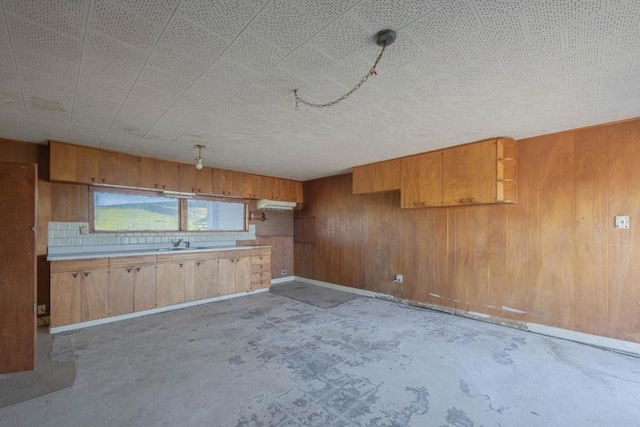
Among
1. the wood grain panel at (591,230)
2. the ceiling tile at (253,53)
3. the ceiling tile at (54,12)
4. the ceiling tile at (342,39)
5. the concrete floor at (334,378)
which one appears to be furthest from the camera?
the wood grain panel at (591,230)

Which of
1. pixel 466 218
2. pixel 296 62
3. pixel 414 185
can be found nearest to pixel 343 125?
pixel 296 62

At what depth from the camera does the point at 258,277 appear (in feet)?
19.1

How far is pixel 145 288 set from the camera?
4.37 meters

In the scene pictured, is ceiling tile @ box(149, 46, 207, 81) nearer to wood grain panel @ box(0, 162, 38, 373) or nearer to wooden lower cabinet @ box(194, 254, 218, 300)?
wood grain panel @ box(0, 162, 38, 373)

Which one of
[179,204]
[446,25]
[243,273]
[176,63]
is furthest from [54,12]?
[243,273]

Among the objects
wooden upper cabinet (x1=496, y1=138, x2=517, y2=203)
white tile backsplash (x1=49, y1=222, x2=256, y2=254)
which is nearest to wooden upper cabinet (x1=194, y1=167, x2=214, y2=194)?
white tile backsplash (x1=49, y1=222, x2=256, y2=254)

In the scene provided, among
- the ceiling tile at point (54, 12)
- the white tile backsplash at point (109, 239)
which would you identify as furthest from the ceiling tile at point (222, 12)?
the white tile backsplash at point (109, 239)

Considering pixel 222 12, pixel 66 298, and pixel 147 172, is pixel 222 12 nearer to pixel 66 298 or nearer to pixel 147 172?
pixel 147 172

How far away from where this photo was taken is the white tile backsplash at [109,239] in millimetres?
4168

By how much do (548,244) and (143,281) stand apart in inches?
223

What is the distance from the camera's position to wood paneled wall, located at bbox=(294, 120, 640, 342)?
3148 mm

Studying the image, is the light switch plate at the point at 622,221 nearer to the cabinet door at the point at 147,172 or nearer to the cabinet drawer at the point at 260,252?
the cabinet drawer at the point at 260,252

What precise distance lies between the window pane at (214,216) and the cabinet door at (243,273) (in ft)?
3.10

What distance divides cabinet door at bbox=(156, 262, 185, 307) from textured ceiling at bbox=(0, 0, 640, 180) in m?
2.11
